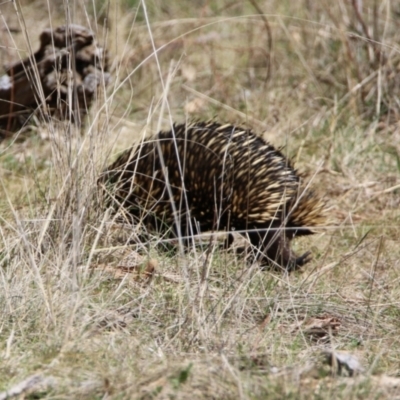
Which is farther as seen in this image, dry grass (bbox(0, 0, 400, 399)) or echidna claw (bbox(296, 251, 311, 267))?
echidna claw (bbox(296, 251, 311, 267))

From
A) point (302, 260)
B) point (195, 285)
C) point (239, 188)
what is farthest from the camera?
point (239, 188)

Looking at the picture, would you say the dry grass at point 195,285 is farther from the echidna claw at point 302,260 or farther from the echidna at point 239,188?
the echidna at point 239,188

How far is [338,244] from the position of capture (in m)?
4.70

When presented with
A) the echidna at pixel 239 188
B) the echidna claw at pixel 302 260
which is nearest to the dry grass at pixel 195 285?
the echidna claw at pixel 302 260

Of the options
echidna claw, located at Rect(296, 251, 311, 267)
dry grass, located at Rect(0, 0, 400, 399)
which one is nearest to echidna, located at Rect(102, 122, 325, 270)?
echidna claw, located at Rect(296, 251, 311, 267)

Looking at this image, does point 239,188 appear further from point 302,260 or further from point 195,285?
point 195,285

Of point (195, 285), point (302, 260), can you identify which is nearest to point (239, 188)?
point (302, 260)

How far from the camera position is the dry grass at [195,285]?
2.56 m

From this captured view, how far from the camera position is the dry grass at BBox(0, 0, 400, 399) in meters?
2.56

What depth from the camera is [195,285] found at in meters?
3.37

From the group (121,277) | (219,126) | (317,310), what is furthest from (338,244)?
(121,277)

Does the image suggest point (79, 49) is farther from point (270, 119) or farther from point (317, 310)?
point (317, 310)

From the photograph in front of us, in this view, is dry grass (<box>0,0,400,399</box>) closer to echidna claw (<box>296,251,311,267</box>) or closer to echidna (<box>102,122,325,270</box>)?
echidna claw (<box>296,251,311,267</box>)

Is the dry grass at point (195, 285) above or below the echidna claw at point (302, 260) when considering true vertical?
above
